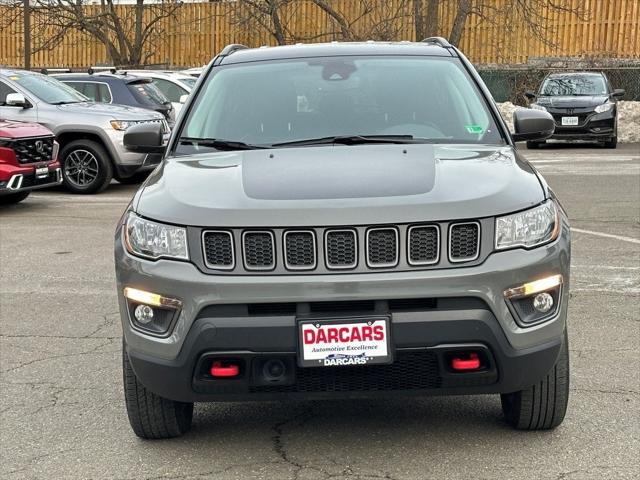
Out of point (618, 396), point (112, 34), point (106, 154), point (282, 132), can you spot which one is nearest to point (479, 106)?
point (282, 132)

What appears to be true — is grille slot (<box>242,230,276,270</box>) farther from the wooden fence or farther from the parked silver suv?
the wooden fence

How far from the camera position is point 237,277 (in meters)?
4.00

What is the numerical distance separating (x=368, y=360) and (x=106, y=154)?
1187cm

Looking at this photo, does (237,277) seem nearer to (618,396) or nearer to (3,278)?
(618,396)

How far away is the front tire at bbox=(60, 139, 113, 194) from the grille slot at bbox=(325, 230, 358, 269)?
11605 millimetres

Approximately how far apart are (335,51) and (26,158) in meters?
8.21

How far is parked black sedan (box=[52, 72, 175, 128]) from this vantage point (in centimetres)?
1733

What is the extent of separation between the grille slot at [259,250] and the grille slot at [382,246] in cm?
36

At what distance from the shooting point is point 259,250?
404 centimetres

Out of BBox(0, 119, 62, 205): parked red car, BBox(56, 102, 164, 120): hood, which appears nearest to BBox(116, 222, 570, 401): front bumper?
BBox(0, 119, 62, 205): parked red car

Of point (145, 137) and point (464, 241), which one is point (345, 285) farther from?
point (145, 137)

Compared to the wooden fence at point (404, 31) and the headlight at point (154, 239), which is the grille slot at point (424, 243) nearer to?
the headlight at point (154, 239)

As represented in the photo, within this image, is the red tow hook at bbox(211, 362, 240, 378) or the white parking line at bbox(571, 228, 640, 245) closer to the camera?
the red tow hook at bbox(211, 362, 240, 378)

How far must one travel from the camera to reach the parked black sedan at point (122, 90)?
17.3m
